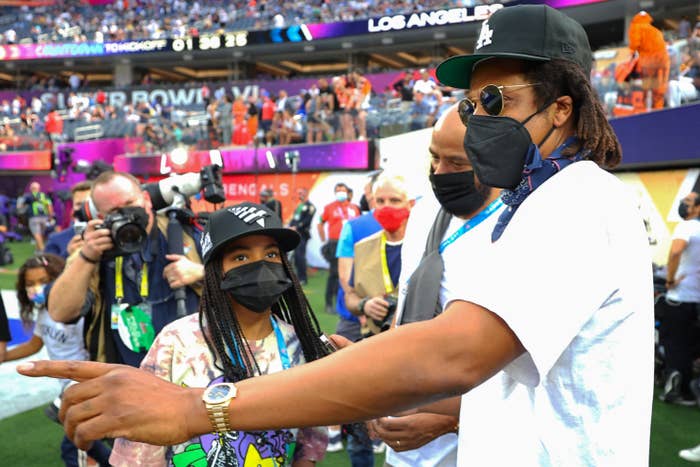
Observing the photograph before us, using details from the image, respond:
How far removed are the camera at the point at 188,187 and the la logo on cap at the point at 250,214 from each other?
3.17 ft

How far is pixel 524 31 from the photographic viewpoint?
1350 millimetres

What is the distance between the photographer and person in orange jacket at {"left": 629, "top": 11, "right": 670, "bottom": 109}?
30.0 ft

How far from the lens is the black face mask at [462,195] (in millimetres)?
2482

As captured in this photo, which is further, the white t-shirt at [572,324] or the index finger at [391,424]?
the index finger at [391,424]

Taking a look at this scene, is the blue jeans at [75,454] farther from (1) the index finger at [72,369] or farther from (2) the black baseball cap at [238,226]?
(1) the index finger at [72,369]

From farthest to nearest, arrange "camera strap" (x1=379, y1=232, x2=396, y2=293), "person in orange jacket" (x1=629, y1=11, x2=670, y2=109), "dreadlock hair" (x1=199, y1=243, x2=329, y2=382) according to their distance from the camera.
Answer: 1. "person in orange jacket" (x1=629, y1=11, x2=670, y2=109)
2. "camera strap" (x1=379, y1=232, x2=396, y2=293)
3. "dreadlock hair" (x1=199, y1=243, x2=329, y2=382)

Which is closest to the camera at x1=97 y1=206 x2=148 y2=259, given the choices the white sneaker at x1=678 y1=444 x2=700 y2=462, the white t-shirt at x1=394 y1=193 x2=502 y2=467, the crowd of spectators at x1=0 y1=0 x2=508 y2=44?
the white t-shirt at x1=394 y1=193 x2=502 y2=467

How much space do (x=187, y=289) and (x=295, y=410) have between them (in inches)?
96.4

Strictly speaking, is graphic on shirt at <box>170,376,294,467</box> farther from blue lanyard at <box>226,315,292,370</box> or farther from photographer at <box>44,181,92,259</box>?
photographer at <box>44,181,92,259</box>

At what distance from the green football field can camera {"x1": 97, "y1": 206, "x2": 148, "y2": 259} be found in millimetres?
2480

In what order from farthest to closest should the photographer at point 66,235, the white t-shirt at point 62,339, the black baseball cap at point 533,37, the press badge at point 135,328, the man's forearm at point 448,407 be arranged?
the photographer at point 66,235 → the white t-shirt at point 62,339 → the press badge at point 135,328 → the man's forearm at point 448,407 → the black baseball cap at point 533,37

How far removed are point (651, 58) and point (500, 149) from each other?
9023 mm

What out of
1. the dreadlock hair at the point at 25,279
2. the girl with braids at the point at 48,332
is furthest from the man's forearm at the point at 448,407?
the dreadlock hair at the point at 25,279

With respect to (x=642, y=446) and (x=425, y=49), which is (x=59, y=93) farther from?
(x=642, y=446)
